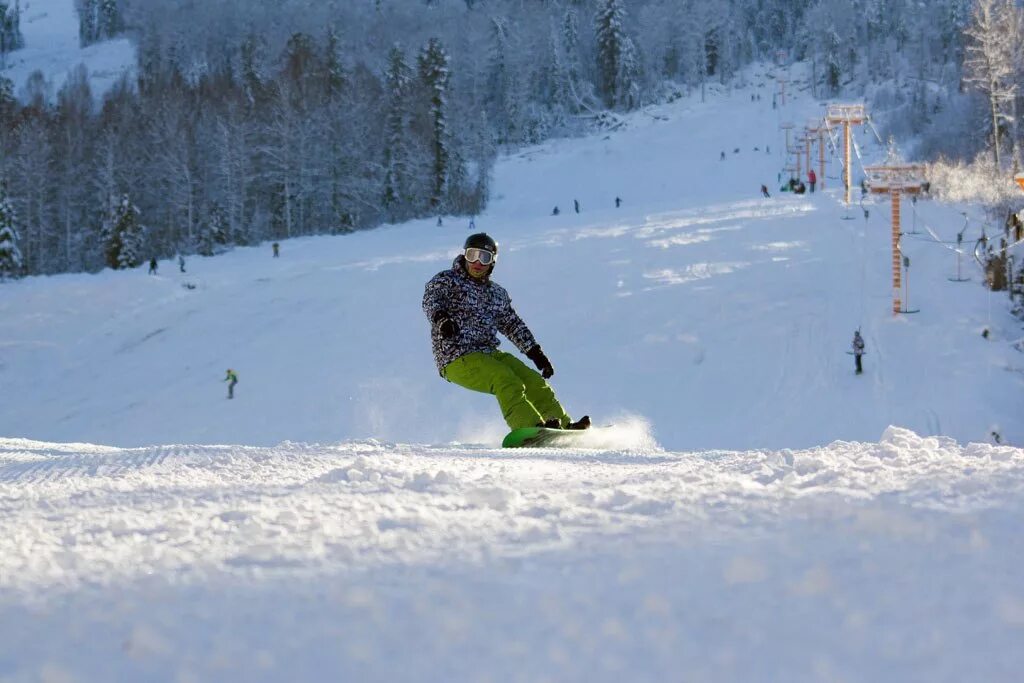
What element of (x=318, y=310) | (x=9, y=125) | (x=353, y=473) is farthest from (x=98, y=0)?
(x=353, y=473)

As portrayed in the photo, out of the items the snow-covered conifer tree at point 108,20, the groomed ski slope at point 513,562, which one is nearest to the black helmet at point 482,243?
the groomed ski slope at point 513,562

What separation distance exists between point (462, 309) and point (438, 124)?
174ft

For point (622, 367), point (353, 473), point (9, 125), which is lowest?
point (622, 367)

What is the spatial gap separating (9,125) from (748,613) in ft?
212

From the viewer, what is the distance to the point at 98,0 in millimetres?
118125

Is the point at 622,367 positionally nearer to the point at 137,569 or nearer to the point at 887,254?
the point at 887,254

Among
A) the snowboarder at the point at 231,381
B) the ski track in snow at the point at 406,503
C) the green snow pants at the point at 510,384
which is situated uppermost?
the ski track in snow at the point at 406,503

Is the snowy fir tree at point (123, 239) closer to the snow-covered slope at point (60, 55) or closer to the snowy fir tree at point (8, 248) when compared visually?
the snowy fir tree at point (8, 248)

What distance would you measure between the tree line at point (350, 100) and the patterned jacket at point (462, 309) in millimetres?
38310

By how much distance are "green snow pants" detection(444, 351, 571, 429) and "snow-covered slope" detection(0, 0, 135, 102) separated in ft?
304

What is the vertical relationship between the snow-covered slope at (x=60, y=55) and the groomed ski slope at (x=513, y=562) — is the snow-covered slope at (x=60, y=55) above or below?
above

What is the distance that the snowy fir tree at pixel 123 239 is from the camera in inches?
1725

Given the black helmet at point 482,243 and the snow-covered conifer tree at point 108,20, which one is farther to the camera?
the snow-covered conifer tree at point 108,20

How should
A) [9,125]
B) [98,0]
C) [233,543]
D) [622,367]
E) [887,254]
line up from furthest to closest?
[98,0] < [9,125] < [887,254] < [622,367] < [233,543]
